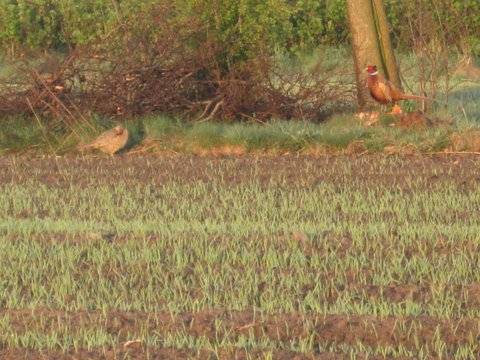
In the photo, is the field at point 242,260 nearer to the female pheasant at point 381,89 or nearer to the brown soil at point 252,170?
the brown soil at point 252,170

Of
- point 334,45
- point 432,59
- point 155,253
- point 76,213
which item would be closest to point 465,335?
point 155,253

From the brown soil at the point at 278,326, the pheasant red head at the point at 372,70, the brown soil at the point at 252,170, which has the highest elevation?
the brown soil at the point at 278,326

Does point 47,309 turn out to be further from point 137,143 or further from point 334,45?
point 334,45

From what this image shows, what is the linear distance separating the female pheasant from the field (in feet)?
4.87

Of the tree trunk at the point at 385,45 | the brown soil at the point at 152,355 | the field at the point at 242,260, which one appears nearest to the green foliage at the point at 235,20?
the tree trunk at the point at 385,45

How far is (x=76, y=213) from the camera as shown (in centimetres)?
975

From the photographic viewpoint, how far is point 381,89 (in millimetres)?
13672

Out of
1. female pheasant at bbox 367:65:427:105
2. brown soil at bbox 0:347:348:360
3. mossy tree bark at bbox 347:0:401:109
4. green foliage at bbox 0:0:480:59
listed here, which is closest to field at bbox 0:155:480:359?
brown soil at bbox 0:347:348:360

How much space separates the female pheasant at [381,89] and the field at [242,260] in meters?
1.48

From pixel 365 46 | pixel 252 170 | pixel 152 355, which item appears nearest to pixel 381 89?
pixel 365 46

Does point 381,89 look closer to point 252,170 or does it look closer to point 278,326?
point 252,170

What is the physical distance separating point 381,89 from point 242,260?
6.49 meters

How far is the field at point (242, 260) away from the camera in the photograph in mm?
5695

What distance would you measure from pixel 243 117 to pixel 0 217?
5.44m
